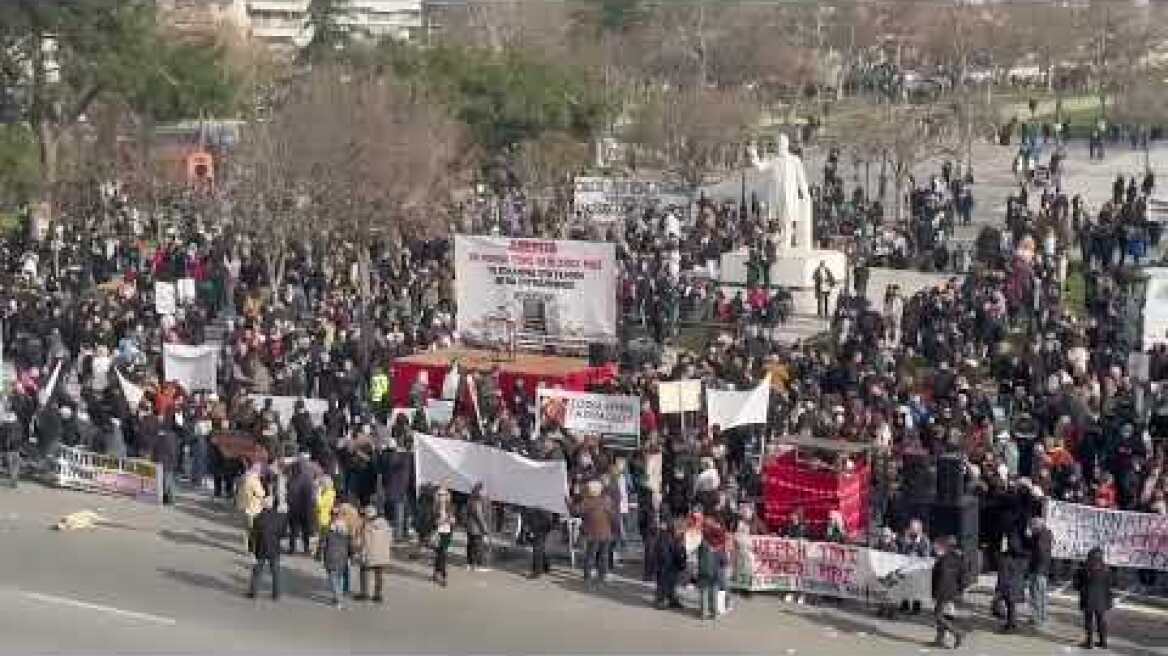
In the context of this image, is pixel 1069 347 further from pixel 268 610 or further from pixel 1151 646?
pixel 268 610

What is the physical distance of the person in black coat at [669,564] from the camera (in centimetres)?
1802

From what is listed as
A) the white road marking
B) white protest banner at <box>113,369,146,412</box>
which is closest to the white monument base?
white protest banner at <box>113,369,146,412</box>

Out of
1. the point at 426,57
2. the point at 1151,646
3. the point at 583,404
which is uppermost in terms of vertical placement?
the point at 426,57

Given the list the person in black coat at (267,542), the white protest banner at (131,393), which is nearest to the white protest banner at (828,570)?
the person in black coat at (267,542)

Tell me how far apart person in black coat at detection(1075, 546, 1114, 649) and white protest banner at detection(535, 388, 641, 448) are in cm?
678

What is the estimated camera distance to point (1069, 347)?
24.5 meters

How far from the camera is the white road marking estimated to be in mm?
18109

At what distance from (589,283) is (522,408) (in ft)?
11.8

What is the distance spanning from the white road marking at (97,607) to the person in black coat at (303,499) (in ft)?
7.57

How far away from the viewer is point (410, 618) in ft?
59.5

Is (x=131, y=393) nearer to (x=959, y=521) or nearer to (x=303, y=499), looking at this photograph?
(x=303, y=499)

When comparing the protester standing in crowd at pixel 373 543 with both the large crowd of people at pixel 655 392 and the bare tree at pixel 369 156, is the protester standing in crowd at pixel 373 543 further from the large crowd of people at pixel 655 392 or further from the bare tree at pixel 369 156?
the bare tree at pixel 369 156

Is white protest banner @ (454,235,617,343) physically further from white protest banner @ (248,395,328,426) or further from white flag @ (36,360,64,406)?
white flag @ (36,360,64,406)

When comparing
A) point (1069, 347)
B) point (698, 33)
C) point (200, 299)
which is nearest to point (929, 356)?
point (1069, 347)
